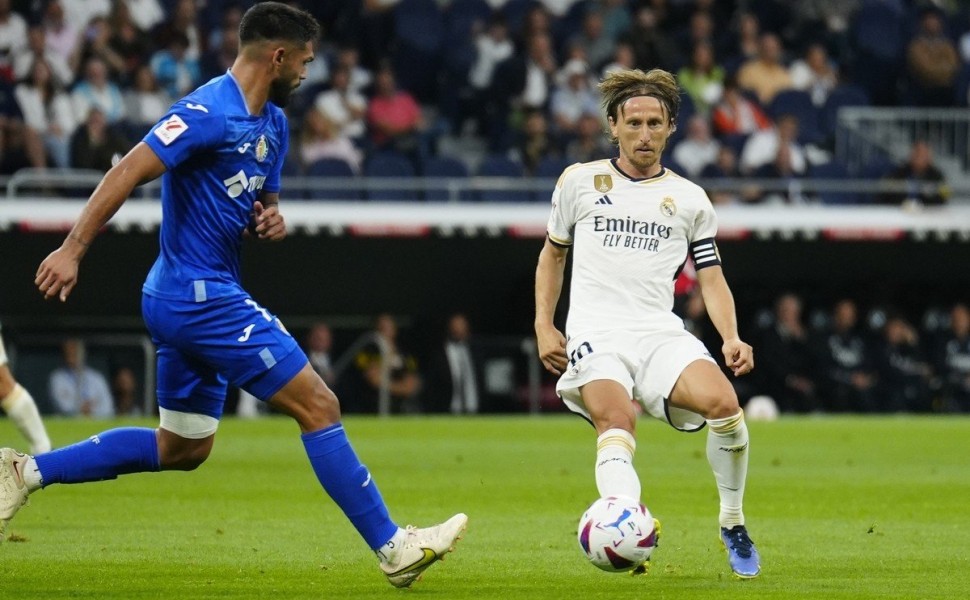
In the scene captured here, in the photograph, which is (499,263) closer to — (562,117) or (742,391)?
(562,117)

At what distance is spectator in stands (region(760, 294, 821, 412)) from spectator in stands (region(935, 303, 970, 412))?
6.26 ft

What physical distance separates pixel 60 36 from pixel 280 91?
48.6 ft

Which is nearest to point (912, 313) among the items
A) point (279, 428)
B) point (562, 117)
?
point (562, 117)

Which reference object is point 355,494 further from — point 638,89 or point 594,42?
point 594,42

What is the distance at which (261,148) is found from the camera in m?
6.79

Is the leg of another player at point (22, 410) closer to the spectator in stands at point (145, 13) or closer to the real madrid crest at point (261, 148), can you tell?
the real madrid crest at point (261, 148)

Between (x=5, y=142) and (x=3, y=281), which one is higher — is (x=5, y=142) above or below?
above

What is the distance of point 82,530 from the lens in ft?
29.8

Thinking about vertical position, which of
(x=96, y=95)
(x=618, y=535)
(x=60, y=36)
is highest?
(x=60, y=36)

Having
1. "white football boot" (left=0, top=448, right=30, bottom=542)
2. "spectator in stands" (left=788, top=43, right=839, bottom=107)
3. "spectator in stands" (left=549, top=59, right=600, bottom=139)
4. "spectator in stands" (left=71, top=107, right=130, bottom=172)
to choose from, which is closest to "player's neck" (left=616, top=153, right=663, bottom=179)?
"white football boot" (left=0, top=448, right=30, bottom=542)

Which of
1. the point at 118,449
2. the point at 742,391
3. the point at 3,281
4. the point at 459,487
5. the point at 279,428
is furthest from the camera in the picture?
the point at 742,391

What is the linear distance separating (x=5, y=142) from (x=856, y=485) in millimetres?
11419

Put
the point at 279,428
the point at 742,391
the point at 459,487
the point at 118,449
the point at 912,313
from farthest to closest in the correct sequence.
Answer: the point at 912,313 < the point at 742,391 < the point at 279,428 < the point at 459,487 < the point at 118,449

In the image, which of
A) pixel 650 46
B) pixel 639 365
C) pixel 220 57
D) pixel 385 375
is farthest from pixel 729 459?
pixel 650 46
